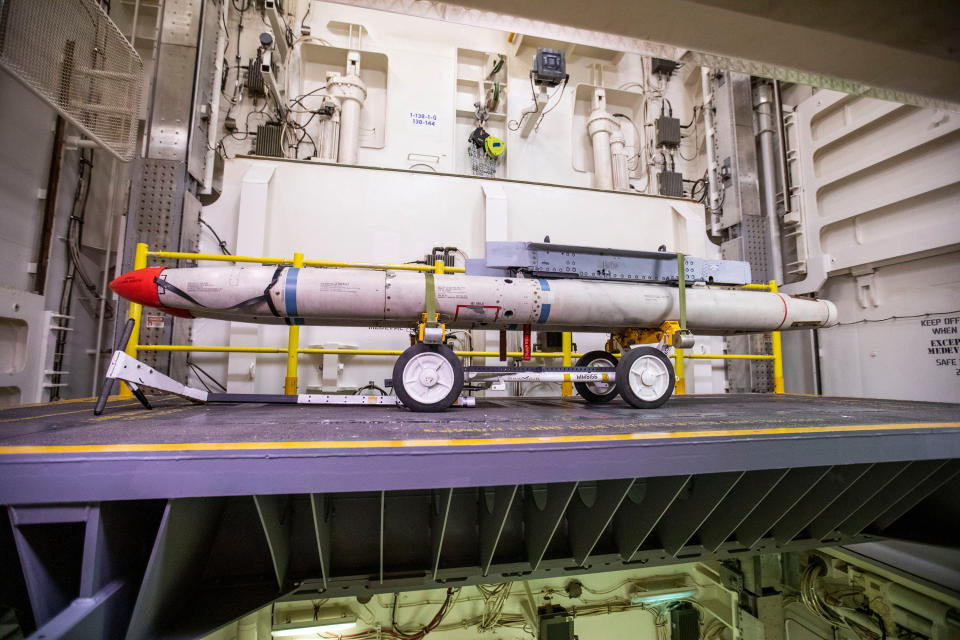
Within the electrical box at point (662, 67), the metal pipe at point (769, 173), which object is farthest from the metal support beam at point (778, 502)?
the electrical box at point (662, 67)

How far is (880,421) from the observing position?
2.46 meters

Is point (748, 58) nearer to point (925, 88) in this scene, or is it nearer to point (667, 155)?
point (925, 88)

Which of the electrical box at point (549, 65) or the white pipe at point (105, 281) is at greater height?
the electrical box at point (549, 65)

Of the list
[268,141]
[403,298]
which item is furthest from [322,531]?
[268,141]

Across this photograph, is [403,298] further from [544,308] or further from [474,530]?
[474,530]

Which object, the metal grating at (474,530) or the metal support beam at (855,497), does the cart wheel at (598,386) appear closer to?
the metal grating at (474,530)

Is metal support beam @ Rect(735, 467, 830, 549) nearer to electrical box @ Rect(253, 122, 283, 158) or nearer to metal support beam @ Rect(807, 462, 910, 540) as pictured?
metal support beam @ Rect(807, 462, 910, 540)

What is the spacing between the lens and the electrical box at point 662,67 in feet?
24.7

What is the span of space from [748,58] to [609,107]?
7.28m

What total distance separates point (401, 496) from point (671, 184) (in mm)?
6957

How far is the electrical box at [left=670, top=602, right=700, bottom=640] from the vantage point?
448cm

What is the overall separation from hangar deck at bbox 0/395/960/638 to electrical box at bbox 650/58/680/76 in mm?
7120

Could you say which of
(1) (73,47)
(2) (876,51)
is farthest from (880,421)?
(1) (73,47)

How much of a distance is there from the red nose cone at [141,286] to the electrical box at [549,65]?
5.76 metres
